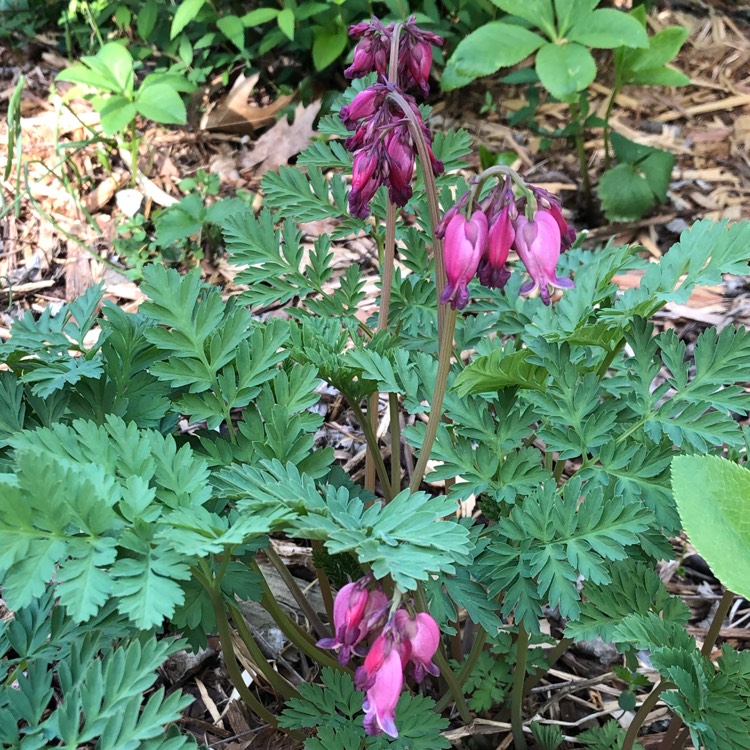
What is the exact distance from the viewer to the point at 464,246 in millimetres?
1286

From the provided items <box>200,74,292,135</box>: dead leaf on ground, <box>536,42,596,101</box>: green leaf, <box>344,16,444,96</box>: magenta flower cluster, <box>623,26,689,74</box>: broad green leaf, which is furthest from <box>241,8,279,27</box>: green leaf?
<box>344,16,444,96</box>: magenta flower cluster

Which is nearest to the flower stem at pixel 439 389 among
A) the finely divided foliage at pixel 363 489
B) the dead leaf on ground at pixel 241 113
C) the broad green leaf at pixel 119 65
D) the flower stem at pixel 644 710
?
the finely divided foliage at pixel 363 489

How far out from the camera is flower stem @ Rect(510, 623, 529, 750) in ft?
5.26

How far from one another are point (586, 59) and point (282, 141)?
1.57 metres

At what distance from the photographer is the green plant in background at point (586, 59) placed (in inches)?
131

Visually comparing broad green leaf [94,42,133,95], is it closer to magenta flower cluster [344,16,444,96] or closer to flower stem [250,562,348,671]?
magenta flower cluster [344,16,444,96]

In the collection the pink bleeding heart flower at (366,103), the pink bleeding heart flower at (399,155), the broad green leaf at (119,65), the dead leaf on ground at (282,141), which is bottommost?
the dead leaf on ground at (282,141)

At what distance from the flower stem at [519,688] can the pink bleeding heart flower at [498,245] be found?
749 mm

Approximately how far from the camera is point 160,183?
12.6 feet

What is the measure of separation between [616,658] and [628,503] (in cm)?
98

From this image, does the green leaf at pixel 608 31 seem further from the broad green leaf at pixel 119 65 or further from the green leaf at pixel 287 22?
the broad green leaf at pixel 119 65

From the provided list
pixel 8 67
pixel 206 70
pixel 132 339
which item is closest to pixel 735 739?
pixel 132 339

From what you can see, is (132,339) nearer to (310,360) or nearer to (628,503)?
(310,360)

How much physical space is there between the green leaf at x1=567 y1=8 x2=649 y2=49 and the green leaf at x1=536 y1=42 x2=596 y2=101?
0.32 feet
